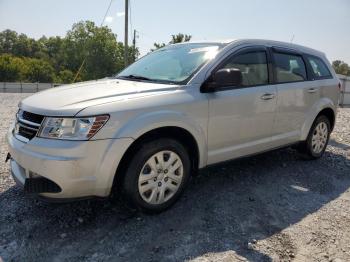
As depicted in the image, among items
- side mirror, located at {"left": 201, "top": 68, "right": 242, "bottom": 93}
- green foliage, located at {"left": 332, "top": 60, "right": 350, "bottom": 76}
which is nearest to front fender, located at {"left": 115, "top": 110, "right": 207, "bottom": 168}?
side mirror, located at {"left": 201, "top": 68, "right": 242, "bottom": 93}

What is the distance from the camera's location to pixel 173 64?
14.1ft

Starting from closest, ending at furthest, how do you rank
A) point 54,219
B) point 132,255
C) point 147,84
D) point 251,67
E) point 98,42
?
point 132,255 < point 54,219 < point 147,84 < point 251,67 < point 98,42

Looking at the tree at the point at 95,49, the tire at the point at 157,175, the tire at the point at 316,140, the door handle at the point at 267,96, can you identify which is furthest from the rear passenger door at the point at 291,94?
the tree at the point at 95,49

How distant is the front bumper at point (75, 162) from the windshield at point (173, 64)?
1.13 metres

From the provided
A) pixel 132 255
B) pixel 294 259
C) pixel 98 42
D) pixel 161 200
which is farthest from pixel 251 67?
pixel 98 42

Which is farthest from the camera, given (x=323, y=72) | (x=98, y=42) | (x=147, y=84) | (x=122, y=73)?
(x=98, y=42)

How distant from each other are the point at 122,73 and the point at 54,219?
2054mm

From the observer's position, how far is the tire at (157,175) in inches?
133

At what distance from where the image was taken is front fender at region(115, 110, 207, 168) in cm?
325

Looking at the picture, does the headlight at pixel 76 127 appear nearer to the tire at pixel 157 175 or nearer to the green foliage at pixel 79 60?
the tire at pixel 157 175

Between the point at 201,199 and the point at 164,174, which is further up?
the point at 164,174

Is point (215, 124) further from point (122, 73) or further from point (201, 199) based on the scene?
point (122, 73)

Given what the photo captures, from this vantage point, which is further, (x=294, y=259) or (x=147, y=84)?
(x=147, y=84)

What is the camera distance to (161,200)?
3.65 m
